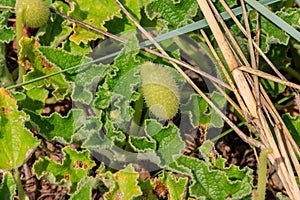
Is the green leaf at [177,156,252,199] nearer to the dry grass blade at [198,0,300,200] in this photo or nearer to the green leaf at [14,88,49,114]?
the dry grass blade at [198,0,300,200]

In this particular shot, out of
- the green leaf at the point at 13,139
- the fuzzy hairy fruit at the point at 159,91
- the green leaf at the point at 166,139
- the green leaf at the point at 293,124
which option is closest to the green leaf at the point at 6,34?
the green leaf at the point at 13,139

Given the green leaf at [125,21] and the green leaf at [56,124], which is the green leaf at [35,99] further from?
the green leaf at [125,21]

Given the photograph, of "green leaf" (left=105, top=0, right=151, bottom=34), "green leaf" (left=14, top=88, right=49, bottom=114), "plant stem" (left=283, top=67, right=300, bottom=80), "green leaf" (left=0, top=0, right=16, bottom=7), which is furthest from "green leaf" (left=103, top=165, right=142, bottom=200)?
"plant stem" (left=283, top=67, right=300, bottom=80)

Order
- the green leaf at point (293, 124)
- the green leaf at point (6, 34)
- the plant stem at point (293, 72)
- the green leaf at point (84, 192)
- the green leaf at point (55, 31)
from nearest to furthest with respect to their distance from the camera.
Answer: the green leaf at point (84, 192)
the green leaf at point (293, 124)
the green leaf at point (6, 34)
the green leaf at point (55, 31)
the plant stem at point (293, 72)

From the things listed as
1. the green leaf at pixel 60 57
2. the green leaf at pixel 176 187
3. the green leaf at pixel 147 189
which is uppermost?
the green leaf at pixel 60 57

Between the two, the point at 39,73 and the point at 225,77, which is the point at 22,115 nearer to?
the point at 39,73
